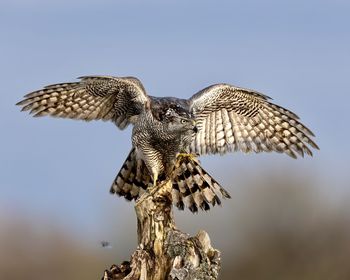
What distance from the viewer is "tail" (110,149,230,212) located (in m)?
14.1

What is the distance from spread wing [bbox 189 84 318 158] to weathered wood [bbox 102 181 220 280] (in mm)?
2135

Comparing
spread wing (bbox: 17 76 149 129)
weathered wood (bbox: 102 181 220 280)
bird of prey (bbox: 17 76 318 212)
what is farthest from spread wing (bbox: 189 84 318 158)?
weathered wood (bbox: 102 181 220 280)

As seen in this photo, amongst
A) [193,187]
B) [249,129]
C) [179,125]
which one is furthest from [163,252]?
[249,129]

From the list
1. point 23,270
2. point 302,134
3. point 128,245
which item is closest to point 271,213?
point 128,245

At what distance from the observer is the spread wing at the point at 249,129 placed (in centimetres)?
1462

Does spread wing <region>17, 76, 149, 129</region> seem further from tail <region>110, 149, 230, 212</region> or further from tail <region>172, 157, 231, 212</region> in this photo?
tail <region>172, 157, 231, 212</region>

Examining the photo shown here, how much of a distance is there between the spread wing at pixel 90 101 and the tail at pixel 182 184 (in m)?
0.48

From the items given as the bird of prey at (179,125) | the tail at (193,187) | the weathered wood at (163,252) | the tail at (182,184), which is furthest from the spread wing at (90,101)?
the weathered wood at (163,252)

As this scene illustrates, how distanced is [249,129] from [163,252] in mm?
2993

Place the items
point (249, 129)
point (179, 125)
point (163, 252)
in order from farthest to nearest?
point (249, 129) < point (179, 125) < point (163, 252)

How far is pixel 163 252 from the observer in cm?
1219

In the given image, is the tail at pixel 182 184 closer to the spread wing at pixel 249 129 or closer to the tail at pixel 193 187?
the tail at pixel 193 187

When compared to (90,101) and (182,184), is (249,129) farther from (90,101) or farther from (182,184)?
(90,101)

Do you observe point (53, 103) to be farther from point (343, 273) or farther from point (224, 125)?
point (343, 273)
